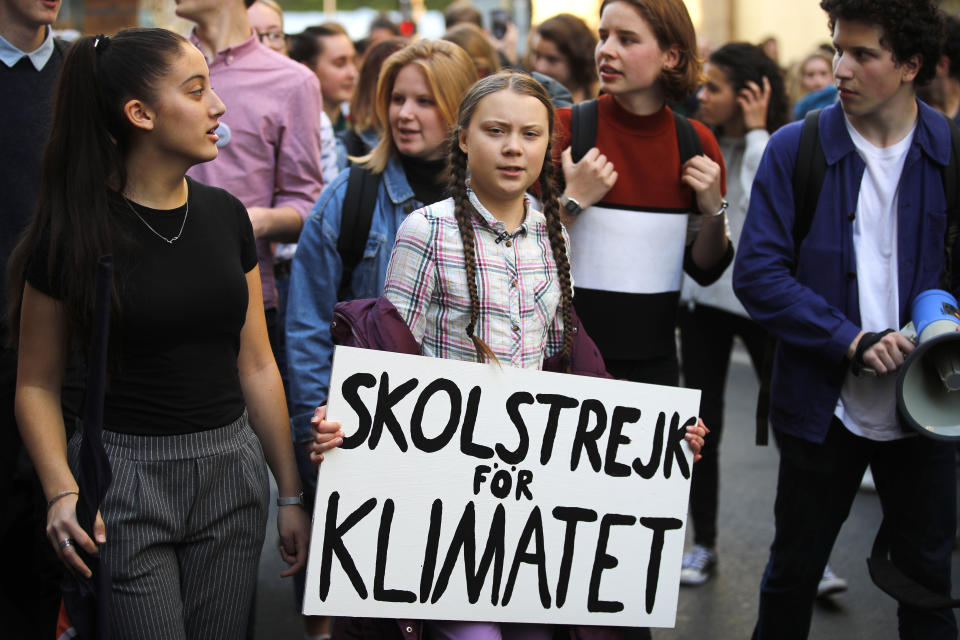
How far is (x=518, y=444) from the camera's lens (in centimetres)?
251

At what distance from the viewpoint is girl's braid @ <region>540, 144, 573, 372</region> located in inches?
109

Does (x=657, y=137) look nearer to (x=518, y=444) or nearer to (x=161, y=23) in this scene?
(x=518, y=444)

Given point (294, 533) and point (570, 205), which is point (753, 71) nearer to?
point (570, 205)

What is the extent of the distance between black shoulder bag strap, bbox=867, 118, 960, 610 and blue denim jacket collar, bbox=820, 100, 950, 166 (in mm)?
34

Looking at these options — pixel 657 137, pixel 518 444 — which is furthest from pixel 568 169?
pixel 518 444

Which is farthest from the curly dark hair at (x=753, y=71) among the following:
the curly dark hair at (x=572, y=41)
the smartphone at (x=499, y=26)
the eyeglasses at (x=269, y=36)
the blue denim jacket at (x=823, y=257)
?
the smartphone at (x=499, y=26)

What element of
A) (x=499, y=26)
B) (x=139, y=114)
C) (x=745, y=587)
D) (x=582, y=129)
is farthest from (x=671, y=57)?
(x=499, y=26)

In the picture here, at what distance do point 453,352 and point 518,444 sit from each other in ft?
1.02

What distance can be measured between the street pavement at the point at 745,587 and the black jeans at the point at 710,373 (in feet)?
0.92

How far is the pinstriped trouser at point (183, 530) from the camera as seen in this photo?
7.38ft

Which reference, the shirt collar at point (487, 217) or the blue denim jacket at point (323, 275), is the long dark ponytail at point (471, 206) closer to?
the shirt collar at point (487, 217)

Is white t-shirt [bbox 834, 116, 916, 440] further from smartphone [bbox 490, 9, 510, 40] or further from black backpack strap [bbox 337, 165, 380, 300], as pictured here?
smartphone [bbox 490, 9, 510, 40]

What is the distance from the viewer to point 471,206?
8.94 ft

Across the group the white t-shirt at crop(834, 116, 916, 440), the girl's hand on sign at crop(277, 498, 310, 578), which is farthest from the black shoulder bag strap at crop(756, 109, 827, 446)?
the girl's hand on sign at crop(277, 498, 310, 578)
